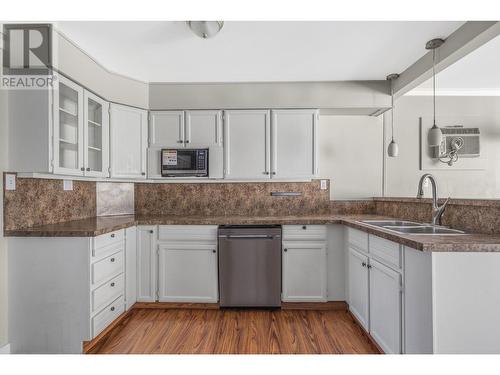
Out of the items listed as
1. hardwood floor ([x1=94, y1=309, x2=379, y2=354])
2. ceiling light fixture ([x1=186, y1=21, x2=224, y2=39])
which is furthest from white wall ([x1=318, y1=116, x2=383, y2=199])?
ceiling light fixture ([x1=186, y1=21, x2=224, y2=39])

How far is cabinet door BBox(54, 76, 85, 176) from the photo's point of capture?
6.86ft

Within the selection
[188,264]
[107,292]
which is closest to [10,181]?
[107,292]

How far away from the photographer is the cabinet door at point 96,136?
2.47 metres

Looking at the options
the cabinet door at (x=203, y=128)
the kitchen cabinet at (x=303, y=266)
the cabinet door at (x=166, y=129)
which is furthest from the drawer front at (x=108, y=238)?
the kitchen cabinet at (x=303, y=266)

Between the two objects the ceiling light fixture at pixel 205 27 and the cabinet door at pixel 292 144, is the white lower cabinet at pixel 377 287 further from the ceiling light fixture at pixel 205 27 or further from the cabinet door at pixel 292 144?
the ceiling light fixture at pixel 205 27

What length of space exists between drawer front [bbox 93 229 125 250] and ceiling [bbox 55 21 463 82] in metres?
1.55

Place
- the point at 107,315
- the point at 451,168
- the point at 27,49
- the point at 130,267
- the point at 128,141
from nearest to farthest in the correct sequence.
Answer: the point at 27,49
the point at 107,315
the point at 130,267
the point at 128,141
the point at 451,168

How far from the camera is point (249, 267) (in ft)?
8.57

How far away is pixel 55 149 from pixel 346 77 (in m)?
2.78

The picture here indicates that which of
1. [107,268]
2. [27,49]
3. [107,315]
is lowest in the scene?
[107,315]

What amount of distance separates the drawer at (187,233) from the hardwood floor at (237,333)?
Result: 0.69 meters

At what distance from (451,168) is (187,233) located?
333 cm

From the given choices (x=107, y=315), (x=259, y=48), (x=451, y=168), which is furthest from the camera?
(x=451, y=168)

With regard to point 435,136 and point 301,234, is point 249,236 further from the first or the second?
point 435,136
